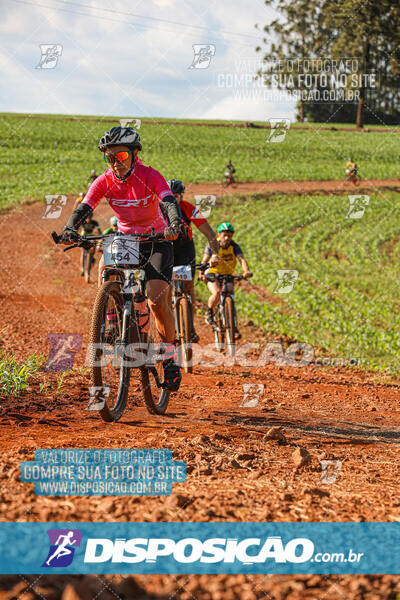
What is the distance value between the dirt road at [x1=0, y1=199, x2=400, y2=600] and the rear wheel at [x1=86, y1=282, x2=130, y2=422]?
9.7 inches

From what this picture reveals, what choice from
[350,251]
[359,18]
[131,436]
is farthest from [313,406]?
[359,18]

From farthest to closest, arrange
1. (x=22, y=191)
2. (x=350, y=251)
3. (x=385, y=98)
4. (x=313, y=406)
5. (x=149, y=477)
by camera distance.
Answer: (x=385, y=98)
(x=22, y=191)
(x=350, y=251)
(x=313, y=406)
(x=149, y=477)

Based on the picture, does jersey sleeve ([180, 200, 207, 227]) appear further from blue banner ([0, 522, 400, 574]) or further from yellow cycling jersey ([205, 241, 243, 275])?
blue banner ([0, 522, 400, 574])

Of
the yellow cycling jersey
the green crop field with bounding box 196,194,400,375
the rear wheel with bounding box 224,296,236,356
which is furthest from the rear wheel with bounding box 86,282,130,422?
the green crop field with bounding box 196,194,400,375

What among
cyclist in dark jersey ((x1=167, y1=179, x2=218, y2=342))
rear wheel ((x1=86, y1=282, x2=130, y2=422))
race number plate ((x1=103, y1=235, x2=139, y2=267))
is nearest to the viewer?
rear wheel ((x1=86, y1=282, x2=130, y2=422))

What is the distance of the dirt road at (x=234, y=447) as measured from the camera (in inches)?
91.9

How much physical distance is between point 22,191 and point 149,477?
1351 inches

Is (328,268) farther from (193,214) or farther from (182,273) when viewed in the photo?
(193,214)

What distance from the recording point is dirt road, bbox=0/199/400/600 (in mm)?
2334

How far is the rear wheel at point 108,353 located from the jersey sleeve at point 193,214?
2.52 meters

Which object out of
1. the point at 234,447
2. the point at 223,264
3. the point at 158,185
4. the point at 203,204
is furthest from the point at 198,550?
the point at 203,204

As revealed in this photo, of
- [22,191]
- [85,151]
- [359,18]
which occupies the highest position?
[359,18]

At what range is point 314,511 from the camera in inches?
113

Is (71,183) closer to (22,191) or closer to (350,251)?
(22,191)
